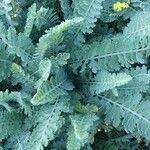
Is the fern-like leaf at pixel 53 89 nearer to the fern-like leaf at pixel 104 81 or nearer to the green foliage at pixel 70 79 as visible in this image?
the green foliage at pixel 70 79

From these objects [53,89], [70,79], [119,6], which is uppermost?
[119,6]

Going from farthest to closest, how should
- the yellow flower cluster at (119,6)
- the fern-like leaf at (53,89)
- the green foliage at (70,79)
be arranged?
the yellow flower cluster at (119,6), the green foliage at (70,79), the fern-like leaf at (53,89)

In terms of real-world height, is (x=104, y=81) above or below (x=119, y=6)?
below

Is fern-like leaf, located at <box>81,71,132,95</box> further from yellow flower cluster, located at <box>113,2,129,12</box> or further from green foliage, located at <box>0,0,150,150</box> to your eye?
yellow flower cluster, located at <box>113,2,129,12</box>

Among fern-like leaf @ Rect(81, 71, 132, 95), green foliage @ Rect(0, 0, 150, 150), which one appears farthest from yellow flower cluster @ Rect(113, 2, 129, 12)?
fern-like leaf @ Rect(81, 71, 132, 95)

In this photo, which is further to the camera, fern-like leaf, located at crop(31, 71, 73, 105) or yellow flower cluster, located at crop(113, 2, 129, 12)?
yellow flower cluster, located at crop(113, 2, 129, 12)

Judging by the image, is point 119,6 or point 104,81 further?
point 119,6

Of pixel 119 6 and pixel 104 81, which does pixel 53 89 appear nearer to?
pixel 104 81

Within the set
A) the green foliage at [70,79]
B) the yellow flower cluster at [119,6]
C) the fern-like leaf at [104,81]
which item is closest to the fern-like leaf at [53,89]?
the green foliage at [70,79]

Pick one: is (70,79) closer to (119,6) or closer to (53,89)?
(53,89)

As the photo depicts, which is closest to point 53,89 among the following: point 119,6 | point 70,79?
point 70,79
